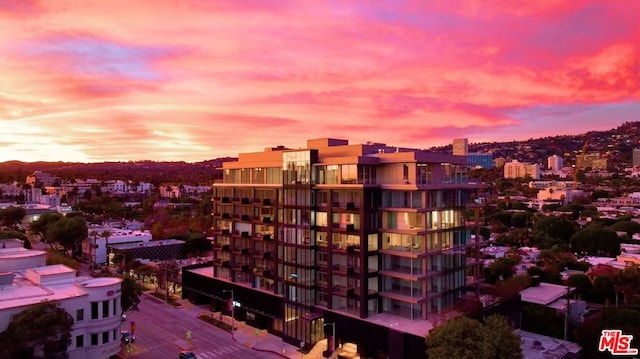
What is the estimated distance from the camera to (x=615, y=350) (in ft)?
190

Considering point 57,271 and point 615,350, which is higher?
point 57,271

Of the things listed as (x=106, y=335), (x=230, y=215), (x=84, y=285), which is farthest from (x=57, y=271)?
(x=230, y=215)

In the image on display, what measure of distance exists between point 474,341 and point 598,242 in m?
104

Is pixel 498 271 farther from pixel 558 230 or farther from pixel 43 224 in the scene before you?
pixel 43 224

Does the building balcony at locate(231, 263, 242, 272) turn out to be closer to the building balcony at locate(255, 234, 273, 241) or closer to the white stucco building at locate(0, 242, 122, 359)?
the building balcony at locate(255, 234, 273, 241)

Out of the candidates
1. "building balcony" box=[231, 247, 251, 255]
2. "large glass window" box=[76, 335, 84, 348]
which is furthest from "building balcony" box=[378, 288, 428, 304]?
"large glass window" box=[76, 335, 84, 348]

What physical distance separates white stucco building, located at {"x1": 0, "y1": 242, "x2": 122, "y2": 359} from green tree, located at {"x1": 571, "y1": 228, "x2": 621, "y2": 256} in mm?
127935

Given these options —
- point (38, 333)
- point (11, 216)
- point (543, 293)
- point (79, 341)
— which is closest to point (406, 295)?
point (543, 293)

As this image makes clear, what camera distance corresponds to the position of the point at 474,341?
48.4m

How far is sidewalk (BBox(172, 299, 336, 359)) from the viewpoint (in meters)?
66.5

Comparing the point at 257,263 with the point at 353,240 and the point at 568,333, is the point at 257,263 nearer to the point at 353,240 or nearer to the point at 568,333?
the point at 353,240

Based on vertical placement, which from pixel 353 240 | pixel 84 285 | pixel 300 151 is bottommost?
pixel 84 285

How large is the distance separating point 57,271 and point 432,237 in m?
56.0

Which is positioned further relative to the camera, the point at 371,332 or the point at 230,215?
the point at 230,215
